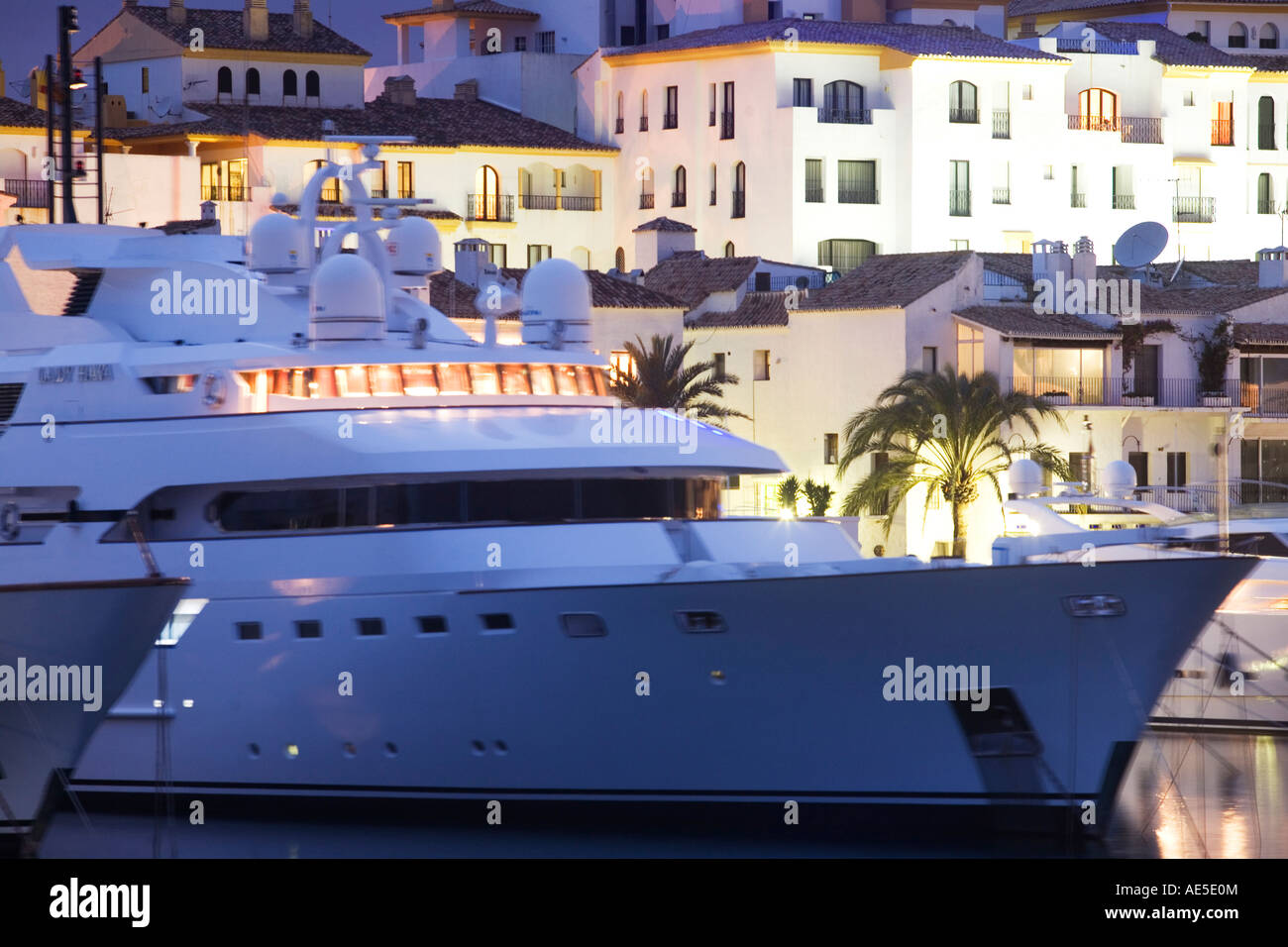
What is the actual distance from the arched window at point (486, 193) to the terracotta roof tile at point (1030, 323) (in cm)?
1987

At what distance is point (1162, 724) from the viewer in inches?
1359

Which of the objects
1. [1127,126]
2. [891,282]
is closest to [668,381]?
[891,282]

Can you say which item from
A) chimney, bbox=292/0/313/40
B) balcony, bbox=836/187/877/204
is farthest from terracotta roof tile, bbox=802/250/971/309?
chimney, bbox=292/0/313/40

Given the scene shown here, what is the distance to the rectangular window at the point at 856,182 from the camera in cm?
6988

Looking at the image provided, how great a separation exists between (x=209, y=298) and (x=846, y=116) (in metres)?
43.9

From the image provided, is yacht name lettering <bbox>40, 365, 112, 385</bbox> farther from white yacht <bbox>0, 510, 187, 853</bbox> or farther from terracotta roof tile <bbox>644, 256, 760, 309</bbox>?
terracotta roof tile <bbox>644, 256, 760, 309</bbox>

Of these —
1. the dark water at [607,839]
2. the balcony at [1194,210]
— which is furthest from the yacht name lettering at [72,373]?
the balcony at [1194,210]

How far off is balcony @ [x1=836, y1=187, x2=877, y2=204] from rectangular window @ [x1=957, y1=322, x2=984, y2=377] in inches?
683

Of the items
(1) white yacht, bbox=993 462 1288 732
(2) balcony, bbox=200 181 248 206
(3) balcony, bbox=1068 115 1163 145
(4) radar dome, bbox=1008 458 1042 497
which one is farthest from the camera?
(3) balcony, bbox=1068 115 1163 145

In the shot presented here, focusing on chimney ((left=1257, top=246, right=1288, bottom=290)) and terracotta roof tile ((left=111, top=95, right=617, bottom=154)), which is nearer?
chimney ((left=1257, top=246, right=1288, bottom=290))

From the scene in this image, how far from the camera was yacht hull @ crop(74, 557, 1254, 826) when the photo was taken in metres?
23.8

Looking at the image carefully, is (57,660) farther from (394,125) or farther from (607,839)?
(394,125)

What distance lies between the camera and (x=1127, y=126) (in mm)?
75125

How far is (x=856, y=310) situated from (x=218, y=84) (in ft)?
73.0
